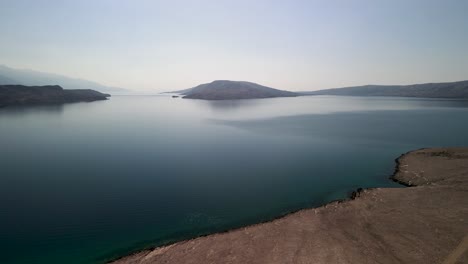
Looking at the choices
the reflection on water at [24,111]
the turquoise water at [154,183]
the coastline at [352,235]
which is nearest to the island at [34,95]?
the reflection on water at [24,111]

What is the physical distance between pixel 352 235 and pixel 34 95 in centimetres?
16142

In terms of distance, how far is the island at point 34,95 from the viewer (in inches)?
4619

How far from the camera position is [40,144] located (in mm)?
42594

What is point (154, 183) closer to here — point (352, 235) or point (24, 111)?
point (352, 235)

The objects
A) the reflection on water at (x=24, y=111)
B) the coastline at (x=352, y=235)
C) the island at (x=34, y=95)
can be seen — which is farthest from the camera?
the island at (x=34, y=95)

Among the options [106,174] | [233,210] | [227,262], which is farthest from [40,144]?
[227,262]

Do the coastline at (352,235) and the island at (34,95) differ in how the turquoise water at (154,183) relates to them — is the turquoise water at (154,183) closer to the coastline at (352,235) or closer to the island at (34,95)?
the coastline at (352,235)

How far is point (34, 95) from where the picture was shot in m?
131

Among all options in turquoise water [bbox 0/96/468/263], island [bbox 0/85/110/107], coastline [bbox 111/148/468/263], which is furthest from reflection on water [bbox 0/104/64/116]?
coastline [bbox 111/148/468/263]

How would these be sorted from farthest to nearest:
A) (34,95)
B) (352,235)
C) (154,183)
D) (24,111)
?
(34,95) < (24,111) < (154,183) < (352,235)

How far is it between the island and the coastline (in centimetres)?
13633

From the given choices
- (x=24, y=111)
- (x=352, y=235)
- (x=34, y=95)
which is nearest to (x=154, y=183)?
(x=352, y=235)

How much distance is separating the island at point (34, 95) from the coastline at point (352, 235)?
13633 cm

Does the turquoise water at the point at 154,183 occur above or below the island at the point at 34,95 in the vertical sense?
below
